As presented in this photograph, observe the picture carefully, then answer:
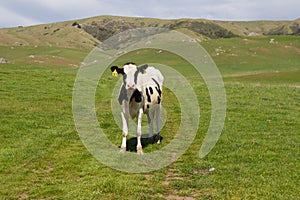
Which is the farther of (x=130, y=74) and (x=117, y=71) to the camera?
(x=117, y=71)

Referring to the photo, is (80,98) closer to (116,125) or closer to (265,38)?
(116,125)

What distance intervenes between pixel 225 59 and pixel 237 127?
261ft

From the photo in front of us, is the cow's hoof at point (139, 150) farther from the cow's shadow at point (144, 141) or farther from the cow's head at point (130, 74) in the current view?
the cow's head at point (130, 74)

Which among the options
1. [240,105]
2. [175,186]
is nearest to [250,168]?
[175,186]

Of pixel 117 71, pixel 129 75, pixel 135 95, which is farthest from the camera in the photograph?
pixel 135 95

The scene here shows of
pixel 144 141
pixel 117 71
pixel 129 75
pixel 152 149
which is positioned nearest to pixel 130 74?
pixel 129 75

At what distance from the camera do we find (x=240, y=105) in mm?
28359

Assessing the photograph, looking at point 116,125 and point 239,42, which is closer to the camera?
point 116,125

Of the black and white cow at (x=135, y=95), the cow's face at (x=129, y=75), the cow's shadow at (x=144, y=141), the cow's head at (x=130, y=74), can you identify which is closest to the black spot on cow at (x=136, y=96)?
the black and white cow at (x=135, y=95)

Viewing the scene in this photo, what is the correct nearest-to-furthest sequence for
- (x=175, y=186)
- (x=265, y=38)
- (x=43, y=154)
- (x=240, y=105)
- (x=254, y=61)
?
(x=175, y=186)
(x=43, y=154)
(x=240, y=105)
(x=254, y=61)
(x=265, y=38)

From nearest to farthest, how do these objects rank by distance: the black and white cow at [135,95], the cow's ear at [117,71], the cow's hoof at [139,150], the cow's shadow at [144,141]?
the black and white cow at [135,95] < the cow's ear at [117,71] < the cow's hoof at [139,150] < the cow's shadow at [144,141]

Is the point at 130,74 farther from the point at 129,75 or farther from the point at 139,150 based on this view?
the point at 139,150

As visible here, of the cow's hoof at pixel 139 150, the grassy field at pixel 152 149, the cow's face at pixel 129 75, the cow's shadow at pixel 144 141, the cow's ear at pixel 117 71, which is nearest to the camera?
the grassy field at pixel 152 149

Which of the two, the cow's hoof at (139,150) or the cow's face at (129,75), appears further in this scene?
the cow's hoof at (139,150)
